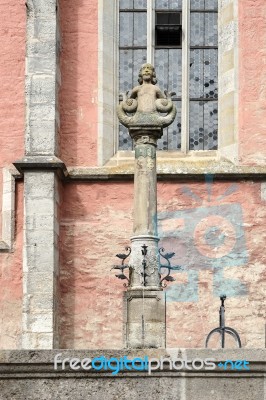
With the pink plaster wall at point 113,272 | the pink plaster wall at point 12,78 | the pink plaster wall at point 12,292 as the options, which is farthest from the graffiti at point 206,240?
the pink plaster wall at point 12,78

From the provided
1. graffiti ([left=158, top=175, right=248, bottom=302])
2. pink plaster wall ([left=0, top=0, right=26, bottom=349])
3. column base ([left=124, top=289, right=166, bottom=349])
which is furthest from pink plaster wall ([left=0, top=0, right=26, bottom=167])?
column base ([left=124, top=289, right=166, bottom=349])

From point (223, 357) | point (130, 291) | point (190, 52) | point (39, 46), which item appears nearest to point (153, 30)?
point (190, 52)

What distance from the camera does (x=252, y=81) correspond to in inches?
621

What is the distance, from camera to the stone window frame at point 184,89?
622 inches

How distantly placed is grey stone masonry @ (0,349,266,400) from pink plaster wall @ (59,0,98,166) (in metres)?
6.83

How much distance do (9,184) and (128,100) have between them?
442cm

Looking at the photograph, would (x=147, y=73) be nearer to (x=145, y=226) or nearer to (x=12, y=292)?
(x=145, y=226)

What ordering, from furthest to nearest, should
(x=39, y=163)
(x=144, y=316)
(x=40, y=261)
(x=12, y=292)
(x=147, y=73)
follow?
Answer: (x=12, y=292)
(x=39, y=163)
(x=40, y=261)
(x=147, y=73)
(x=144, y=316)

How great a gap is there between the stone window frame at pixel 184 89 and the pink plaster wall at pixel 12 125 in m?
1.02

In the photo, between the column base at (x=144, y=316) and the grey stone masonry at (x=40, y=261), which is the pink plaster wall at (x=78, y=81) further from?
the column base at (x=144, y=316)

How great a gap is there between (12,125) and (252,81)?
3115 millimetres

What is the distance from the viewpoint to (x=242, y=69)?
15.8m

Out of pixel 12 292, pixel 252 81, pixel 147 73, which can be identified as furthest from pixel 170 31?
pixel 147 73

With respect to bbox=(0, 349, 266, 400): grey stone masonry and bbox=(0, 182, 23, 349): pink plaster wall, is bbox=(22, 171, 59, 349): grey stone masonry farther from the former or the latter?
bbox=(0, 349, 266, 400): grey stone masonry
